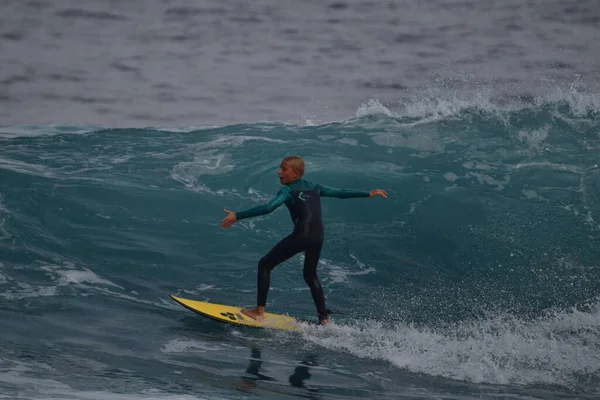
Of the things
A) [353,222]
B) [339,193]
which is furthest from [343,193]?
[353,222]

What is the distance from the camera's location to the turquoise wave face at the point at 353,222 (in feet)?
20.5

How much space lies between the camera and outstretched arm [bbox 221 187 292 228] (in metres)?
5.09

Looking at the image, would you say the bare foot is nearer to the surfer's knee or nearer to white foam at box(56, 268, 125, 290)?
Answer: the surfer's knee

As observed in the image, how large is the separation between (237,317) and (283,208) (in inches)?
131

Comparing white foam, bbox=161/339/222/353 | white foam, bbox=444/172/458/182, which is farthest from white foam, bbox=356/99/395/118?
white foam, bbox=161/339/222/353

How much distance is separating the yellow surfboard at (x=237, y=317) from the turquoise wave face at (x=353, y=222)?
36cm

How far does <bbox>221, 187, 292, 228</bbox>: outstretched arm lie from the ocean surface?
2.57 feet

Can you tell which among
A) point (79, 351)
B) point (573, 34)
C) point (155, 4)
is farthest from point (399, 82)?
point (79, 351)

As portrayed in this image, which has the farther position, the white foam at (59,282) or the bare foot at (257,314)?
the white foam at (59,282)

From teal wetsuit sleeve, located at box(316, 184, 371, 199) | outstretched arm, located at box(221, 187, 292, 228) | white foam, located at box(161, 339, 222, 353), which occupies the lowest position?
white foam, located at box(161, 339, 222, 353)

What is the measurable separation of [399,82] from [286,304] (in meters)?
6.85

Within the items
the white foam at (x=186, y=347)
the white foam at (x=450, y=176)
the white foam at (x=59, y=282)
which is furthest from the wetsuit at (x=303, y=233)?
the white foam at (x=450, y=176)

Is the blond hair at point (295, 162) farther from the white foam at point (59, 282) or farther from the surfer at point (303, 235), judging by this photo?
the white foam at point (59, 282)

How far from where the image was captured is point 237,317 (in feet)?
18.1
